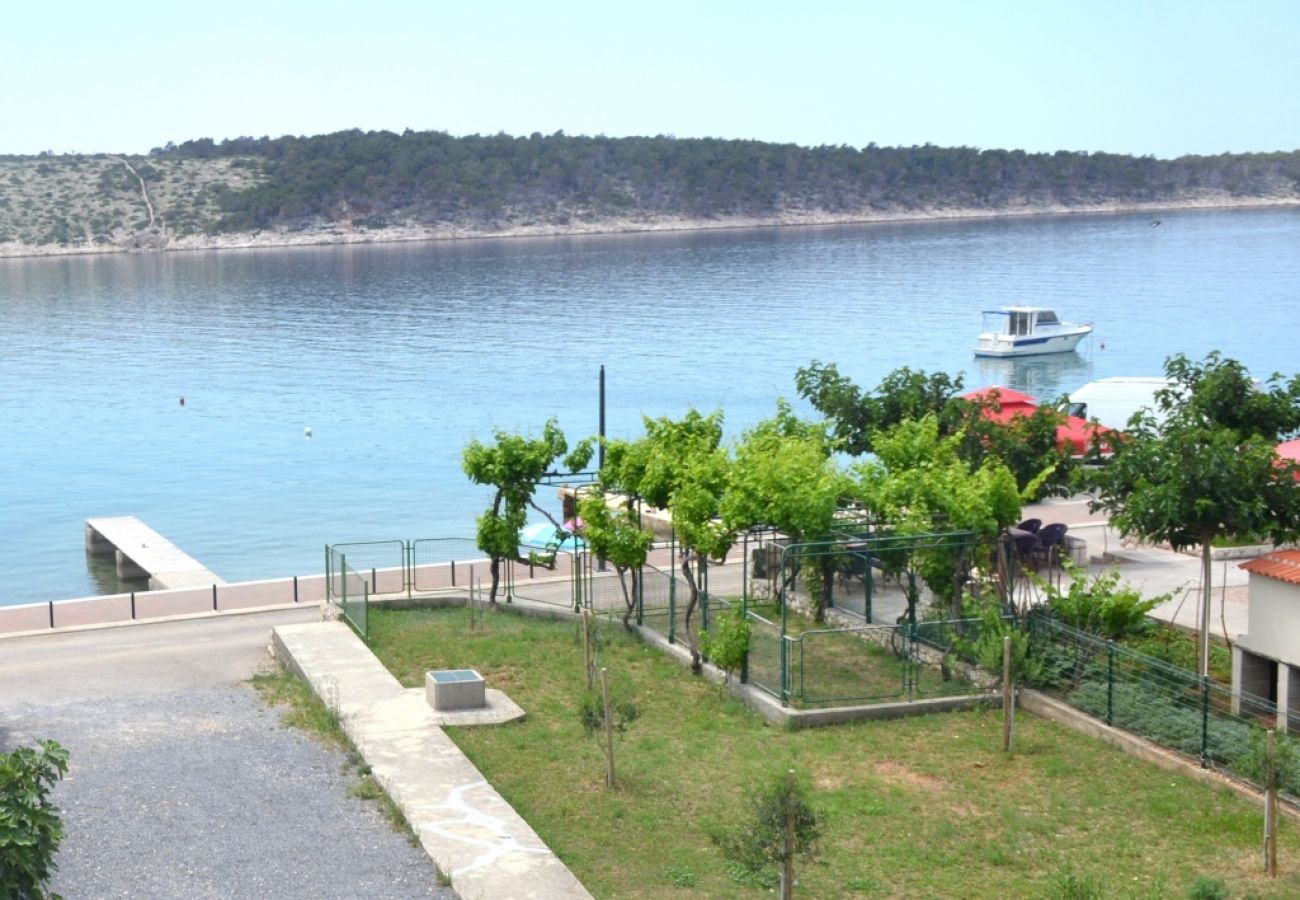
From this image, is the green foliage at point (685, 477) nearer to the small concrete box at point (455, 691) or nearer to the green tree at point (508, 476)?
the green tree at point (508, 476)

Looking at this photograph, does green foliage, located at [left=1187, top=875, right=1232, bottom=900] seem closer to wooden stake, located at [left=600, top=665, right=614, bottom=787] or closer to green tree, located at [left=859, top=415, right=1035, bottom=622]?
wooden stake, located at [left=600, top=665, right=614, bottom=787]

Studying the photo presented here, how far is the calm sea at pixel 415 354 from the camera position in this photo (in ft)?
184

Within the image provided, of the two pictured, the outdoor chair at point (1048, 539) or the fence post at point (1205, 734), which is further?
the outdoor chair at point (1048, 539)

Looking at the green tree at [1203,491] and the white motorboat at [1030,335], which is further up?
the green tree at [1203,491]

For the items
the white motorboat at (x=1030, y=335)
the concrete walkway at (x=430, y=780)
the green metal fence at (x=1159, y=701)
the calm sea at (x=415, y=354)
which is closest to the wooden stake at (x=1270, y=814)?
the green metal fence at (x=1159, y=701)

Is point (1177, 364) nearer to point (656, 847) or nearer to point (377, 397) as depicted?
point (656, 847)

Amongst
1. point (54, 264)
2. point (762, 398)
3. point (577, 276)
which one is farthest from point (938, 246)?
point (762, 398)

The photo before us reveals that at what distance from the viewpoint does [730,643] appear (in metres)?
21.4

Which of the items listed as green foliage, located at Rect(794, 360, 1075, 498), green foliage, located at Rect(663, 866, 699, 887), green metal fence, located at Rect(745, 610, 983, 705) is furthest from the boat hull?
green foliage, located at Rect(663, 866, 699, 887)

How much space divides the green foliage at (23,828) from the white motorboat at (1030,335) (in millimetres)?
84133

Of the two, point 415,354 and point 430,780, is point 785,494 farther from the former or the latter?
point 415,354

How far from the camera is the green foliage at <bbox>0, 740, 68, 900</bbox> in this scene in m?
10.1

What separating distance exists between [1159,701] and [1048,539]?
9811mm

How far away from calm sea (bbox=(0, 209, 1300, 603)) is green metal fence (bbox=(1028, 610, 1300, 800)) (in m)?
27.4
